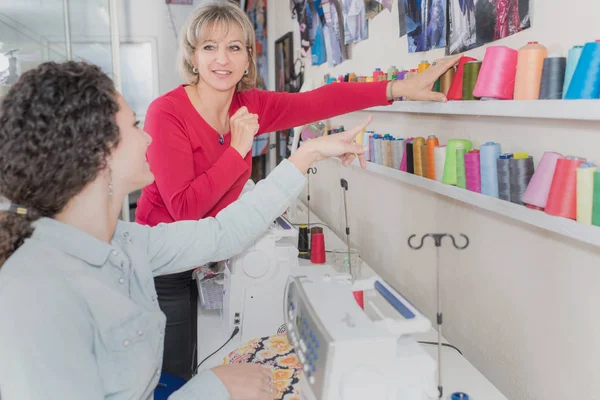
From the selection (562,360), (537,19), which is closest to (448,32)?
(537,19)

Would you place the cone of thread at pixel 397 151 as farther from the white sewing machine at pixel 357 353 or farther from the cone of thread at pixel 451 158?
the white sewing machine at pixel 357 353

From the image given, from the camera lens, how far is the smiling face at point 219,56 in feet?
5.59

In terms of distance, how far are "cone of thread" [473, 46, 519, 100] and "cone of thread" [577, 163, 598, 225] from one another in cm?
28

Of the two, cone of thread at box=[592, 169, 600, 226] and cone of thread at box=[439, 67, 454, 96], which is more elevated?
cone of thread at box=[439, 67, 454, 96]

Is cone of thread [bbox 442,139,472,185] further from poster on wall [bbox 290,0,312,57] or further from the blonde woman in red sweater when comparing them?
poster on wall [bbox 290,0,312,57]

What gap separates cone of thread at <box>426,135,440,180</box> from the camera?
152 centimetres

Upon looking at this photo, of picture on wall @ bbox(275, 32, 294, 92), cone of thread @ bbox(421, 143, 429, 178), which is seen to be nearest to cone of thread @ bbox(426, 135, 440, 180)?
cone of thread @ bbox(421, 143, 429, 178)

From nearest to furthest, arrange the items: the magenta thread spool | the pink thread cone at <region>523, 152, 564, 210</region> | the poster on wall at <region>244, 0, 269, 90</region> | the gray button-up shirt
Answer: the gray button-up shirt < the pink thread cone at <region>523, 152, 564, 210</region> < the magenta thread spool < the poster on wall at <region>244, 0, 269, 90</region>

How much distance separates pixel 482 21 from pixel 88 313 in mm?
1130

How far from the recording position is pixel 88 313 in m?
0.85

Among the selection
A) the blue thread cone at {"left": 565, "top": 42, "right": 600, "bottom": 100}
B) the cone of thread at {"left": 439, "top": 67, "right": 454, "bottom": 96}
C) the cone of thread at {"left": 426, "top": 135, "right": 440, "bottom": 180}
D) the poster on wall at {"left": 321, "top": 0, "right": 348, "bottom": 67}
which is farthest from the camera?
the poster on wall at {"left": 321, "top": 0, "right": 348, "bottom": 67}

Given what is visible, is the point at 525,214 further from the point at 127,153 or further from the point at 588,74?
the point at 127,153

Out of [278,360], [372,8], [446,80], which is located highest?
[372,8]

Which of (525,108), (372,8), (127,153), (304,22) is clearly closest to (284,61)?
(304,22)
